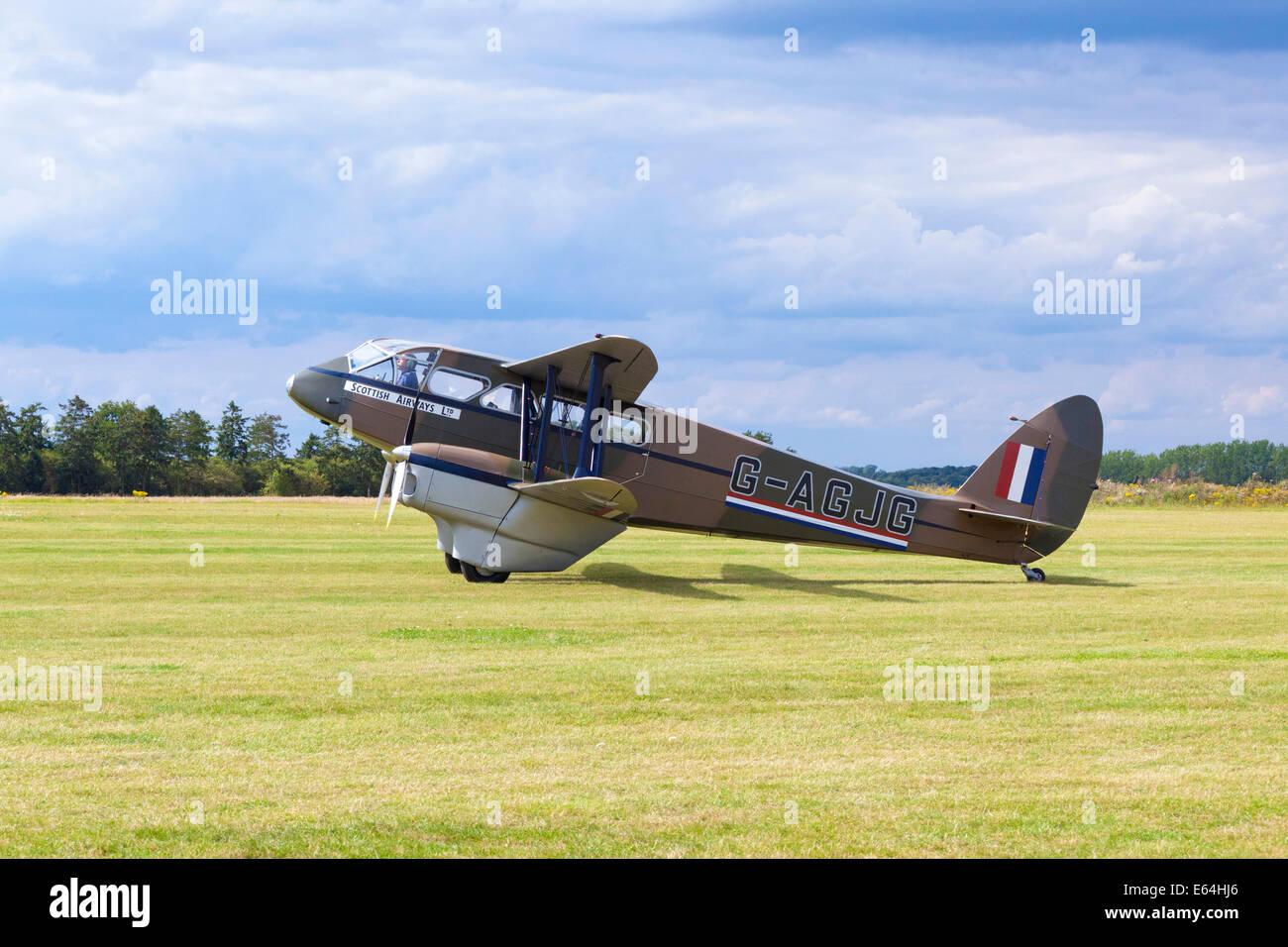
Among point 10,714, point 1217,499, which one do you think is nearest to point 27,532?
point 10,714

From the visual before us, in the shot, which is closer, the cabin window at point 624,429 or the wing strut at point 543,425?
the wing strut at point 543,425

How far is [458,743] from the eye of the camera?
8266 mm

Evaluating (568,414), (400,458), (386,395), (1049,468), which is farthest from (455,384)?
(1049,468)

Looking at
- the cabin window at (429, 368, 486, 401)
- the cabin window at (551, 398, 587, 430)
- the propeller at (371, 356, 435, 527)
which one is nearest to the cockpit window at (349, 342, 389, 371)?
the propeller at (371, 356, 435, 527)

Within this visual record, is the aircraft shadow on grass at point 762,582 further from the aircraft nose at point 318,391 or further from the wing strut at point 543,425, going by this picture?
the aircraft nose at point 318,391

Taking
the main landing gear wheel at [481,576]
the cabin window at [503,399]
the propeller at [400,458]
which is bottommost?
the main landing gear wheel at [481,576]

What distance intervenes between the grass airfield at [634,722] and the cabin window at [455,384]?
11.1 feet

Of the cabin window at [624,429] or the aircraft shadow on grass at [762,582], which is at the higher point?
the cabin window at [624,429]

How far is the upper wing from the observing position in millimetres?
18250

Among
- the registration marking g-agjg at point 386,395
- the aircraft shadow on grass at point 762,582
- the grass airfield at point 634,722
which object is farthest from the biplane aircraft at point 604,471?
the grass airfield at point 634,722

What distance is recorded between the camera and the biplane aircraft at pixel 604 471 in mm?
19281

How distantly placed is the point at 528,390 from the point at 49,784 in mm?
13286

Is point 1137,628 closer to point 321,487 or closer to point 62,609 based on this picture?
point 62,609

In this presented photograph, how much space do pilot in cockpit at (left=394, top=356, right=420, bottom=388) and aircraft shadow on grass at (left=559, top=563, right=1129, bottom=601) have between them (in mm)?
4467
